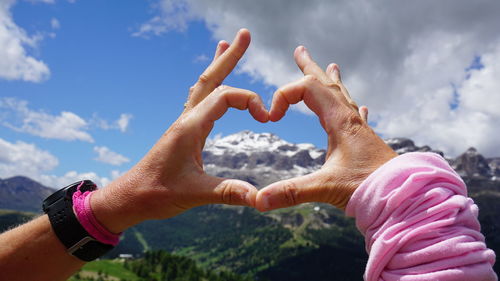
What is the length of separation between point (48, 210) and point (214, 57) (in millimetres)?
3054

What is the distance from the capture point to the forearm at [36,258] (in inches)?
169

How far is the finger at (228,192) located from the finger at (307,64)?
176cm

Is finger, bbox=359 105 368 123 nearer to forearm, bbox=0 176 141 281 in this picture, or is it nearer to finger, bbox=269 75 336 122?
finger, bbox=269 75 336 122

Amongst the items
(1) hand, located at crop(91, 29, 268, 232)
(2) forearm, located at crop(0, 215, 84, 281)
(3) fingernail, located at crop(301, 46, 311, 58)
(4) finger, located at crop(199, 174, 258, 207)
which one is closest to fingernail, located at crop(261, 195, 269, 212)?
(4) finger, located at crop(199, 174, 258, 207)

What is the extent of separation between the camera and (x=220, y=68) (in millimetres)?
5418

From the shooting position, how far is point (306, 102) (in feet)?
14.7

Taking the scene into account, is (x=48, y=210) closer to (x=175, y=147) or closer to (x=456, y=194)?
(x=175, y=147)

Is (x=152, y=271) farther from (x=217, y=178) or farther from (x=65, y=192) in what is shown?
(x=217, y=178)

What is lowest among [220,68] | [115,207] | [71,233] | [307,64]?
[71,233]

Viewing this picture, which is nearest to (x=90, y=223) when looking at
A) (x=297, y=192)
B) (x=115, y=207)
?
(x=115, y=207)

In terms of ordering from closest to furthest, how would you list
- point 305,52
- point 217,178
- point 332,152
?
point 332,152 < point 217,178 < point 305,52

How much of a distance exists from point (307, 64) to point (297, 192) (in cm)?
223

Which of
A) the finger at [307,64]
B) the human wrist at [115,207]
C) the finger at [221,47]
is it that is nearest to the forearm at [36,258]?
the human wrist at [115,207]

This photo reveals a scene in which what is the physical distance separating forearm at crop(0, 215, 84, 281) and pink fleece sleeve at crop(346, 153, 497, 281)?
3294 mm
